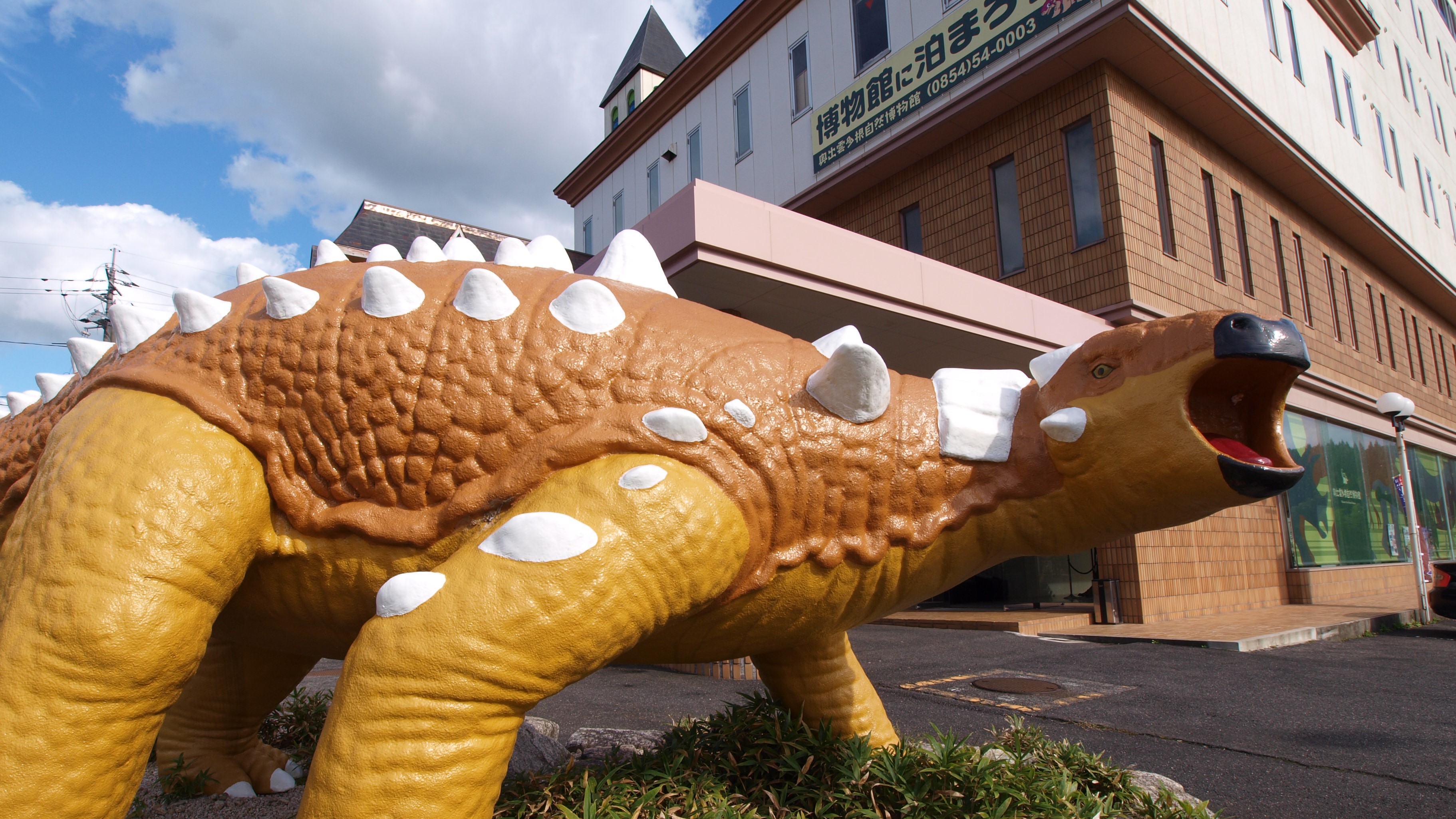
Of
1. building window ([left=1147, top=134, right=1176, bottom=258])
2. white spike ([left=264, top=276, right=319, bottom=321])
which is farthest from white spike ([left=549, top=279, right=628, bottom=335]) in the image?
building window ([left=1147, top=134, right=1176, bottom=258])

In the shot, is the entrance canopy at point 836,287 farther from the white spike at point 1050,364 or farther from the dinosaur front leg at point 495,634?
the dinosaur front leg at point 495,634

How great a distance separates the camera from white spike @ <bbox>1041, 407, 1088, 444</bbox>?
6.77 ft

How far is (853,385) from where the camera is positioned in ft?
6.95

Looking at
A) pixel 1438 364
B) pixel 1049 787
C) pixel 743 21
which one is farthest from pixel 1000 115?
pixel 1438 364

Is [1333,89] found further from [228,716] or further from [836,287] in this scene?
[228,716]

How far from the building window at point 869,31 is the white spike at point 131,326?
37.9 ft

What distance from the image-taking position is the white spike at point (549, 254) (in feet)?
8.73

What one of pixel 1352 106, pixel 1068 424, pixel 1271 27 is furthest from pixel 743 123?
pixel 1068 424

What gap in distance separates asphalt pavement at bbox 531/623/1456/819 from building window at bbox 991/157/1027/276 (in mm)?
5011

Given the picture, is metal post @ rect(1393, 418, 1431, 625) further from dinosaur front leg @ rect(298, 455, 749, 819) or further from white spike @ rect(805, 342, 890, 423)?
dinosaur front leg @ rect(298, 455, 749, 819)

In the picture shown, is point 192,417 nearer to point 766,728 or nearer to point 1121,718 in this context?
point 766,728

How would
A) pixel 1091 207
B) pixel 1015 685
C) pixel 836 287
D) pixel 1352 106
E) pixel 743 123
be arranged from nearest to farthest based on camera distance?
pixel 1015 685 → pixel 836 287 → pixel 1091 207 → pixel 743 123 → pixel 1352 106

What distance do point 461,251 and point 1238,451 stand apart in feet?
7.67

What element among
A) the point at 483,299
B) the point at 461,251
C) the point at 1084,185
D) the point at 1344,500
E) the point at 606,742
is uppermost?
the point at 1084,185
